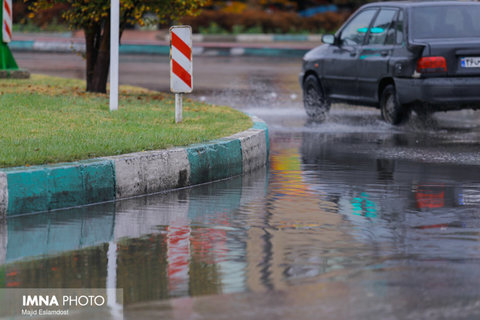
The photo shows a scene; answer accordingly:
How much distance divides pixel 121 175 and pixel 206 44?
27.0 m

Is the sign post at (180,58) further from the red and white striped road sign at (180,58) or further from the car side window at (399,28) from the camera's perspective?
the car side window at (399,28)

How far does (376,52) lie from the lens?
13.0 meters

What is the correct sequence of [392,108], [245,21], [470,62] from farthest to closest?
[245,21]
[392,108]
[470,62]

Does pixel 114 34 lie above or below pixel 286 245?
above

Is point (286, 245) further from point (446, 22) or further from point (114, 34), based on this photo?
point (446, 22)

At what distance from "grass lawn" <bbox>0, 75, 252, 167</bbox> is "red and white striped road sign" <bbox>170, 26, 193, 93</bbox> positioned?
15.3 inches

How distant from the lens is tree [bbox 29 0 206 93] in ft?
44.9

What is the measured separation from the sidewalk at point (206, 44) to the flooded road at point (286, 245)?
2293cm

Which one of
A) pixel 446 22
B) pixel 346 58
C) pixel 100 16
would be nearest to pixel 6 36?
pixel 100 16

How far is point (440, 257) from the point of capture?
5789 mm

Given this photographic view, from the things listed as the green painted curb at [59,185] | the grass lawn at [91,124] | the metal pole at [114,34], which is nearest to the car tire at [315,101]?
the grass lawn at [91,124]

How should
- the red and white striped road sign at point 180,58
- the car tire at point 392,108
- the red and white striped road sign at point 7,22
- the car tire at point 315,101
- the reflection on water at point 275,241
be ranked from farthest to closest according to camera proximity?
the red and white striped road sign at point 7,22 < the car tire at point 315,101 < the car tire at point 392,108 < the red and white striped road sign at point 180,58 < the reflection on water at point 275,241

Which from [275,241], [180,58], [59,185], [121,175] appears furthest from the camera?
[180,58]

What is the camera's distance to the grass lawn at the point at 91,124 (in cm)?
813
